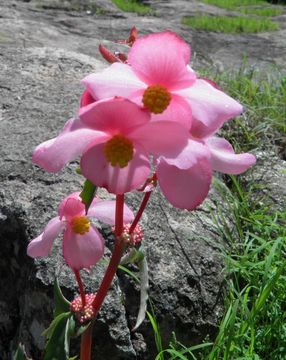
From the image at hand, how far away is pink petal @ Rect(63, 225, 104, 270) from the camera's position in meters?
0.85

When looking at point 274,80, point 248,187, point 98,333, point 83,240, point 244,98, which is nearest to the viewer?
point 83,240

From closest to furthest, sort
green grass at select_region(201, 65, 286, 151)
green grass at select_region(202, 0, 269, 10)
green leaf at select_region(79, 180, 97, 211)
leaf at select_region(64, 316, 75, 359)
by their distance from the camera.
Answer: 1. green leaf at select_region(79, 180, 97, 211)
2. leaf at select_region(64, 316, 75, 359)
3. green grass at select_region(201, 65, 286, 151)
4. green grass at select_region(202, 0, 269, 10)

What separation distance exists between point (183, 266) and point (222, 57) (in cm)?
395

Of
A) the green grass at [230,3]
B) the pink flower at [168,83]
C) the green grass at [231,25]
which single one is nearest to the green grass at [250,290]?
the pink flower at [168,83]

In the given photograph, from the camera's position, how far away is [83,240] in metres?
0.86

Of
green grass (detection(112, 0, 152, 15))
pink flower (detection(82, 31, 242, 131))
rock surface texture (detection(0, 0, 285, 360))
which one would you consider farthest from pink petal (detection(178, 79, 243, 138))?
green grass (detection(112, 0, 152, 15))

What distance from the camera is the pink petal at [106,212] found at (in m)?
0.90

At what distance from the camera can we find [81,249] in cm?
86

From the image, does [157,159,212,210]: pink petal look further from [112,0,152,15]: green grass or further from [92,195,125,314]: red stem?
[112,0,152,15]: green grass

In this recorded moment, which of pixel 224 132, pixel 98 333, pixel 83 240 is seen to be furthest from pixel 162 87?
pixel 224 132

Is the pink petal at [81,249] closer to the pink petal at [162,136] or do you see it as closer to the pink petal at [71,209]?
the pink petal at [71,209]

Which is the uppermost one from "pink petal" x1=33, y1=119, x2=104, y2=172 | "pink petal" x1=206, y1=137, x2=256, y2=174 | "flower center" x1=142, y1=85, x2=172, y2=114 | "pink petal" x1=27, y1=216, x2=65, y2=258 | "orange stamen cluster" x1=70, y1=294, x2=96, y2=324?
"flower center" x1=142, y1=85, x2=172, y2=114

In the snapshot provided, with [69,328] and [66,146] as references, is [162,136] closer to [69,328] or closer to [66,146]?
[66,146]

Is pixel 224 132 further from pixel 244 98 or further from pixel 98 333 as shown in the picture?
pixel 98 333
